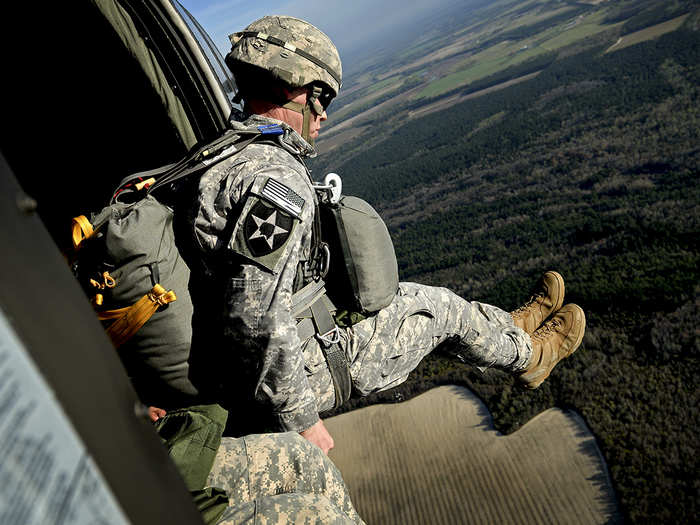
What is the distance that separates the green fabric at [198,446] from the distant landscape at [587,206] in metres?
4.00

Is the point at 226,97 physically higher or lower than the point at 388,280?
higher

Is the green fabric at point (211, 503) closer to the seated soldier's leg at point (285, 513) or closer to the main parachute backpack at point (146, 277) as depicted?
the seated soldier's leg at point (285, 513)

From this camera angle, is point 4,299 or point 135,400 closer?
point 4,299

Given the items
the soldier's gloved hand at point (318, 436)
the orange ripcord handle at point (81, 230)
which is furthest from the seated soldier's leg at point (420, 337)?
the orange ripcord handle at point (81, 230)

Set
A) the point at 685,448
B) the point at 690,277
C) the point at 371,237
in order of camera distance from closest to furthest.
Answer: the point at 371,237 < the point at 685,448 < the point at 690,277

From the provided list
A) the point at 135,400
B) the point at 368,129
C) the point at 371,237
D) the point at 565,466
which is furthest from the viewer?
the point at 368,129

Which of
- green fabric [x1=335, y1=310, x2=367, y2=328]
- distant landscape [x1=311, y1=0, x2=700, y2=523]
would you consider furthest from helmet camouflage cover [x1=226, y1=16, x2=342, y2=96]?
distant landscape [x1=311, y1=0, x2=700, y2=523]

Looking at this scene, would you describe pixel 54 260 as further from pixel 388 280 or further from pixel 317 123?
pixel 317 123

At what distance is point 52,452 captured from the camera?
1.24 ft

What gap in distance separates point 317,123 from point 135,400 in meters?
1.92

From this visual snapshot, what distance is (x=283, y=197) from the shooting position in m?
1.65

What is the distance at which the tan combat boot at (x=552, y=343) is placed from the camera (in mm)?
3111

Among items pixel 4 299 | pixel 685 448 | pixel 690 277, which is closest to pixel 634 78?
pixel 690 277

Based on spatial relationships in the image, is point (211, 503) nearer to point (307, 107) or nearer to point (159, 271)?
point (159, 271)
